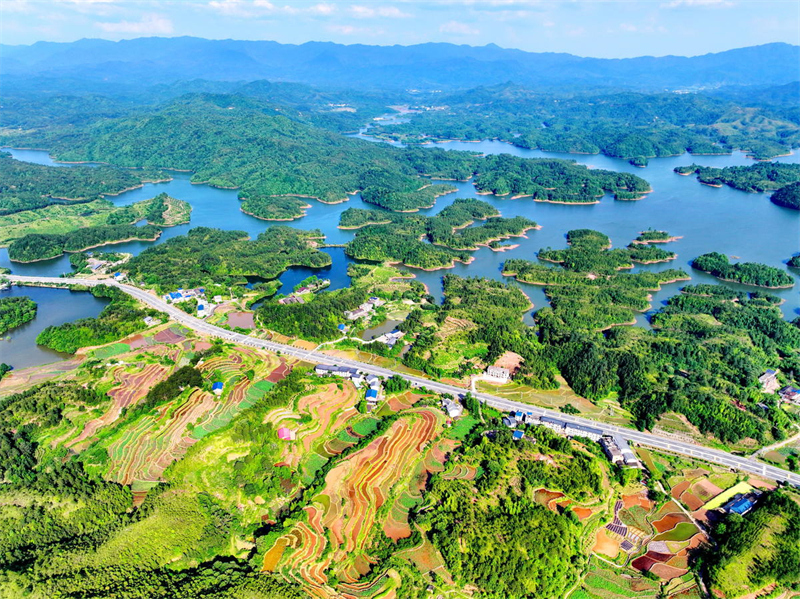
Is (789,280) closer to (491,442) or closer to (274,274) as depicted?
(491,442)

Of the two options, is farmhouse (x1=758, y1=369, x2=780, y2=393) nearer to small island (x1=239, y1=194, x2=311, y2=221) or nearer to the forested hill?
the forested hill

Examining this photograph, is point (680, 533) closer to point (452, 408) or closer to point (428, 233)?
point (452, 408)

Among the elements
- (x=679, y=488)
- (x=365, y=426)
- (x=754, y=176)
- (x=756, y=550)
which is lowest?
(x=365, y=426)

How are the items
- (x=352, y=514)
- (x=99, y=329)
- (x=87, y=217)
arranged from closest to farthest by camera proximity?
(x=352, y=514)
(x=99, y=329)
(x=87, y=217)

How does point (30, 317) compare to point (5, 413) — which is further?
point (30, 317)

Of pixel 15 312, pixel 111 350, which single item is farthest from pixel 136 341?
pixel 15 312

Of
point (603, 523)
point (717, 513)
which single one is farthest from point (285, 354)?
point (717, 513)

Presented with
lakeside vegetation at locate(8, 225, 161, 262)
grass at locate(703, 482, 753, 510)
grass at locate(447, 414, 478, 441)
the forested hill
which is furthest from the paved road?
the forested hill
